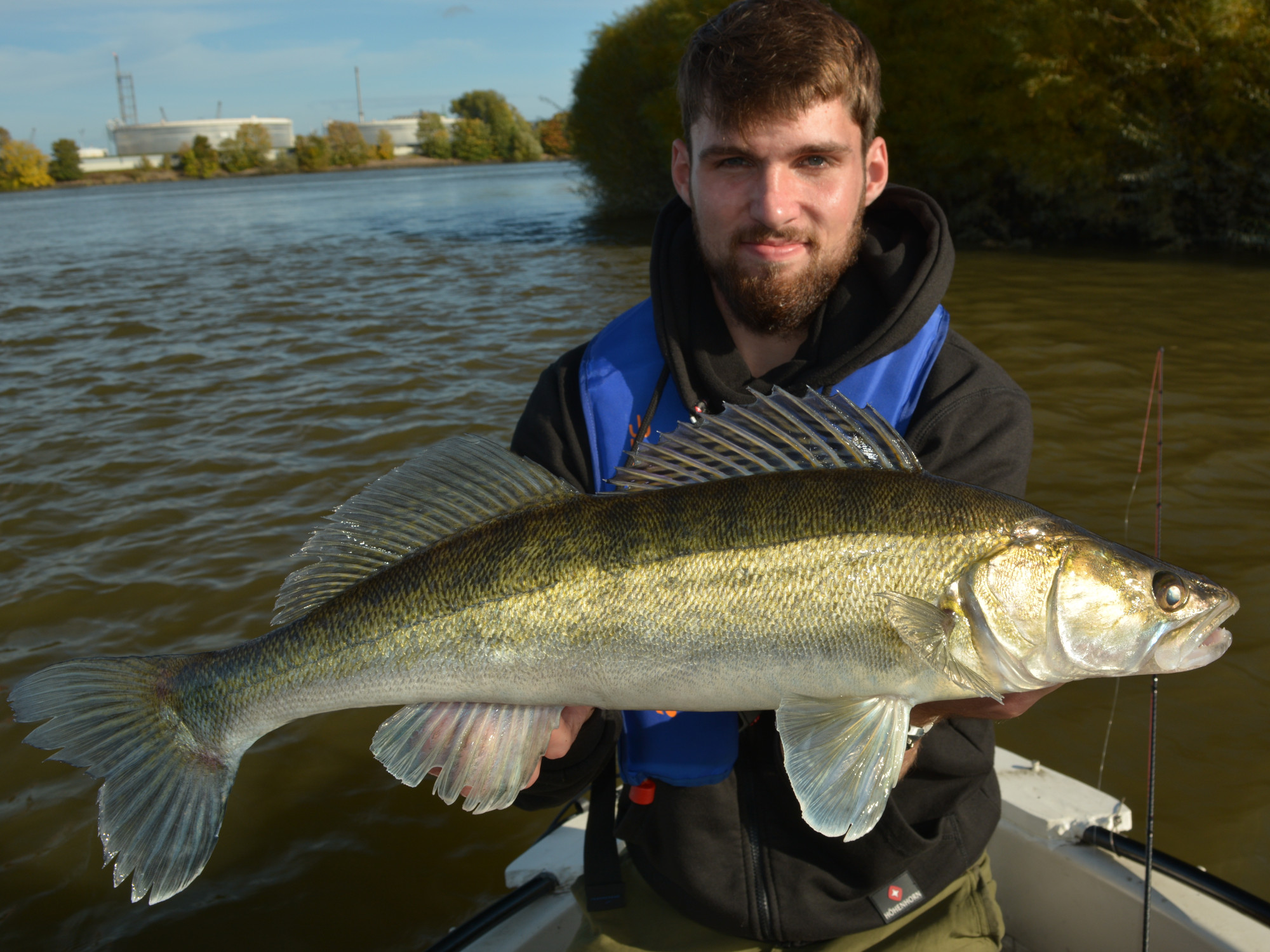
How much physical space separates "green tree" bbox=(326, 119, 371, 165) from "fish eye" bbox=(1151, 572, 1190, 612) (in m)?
150

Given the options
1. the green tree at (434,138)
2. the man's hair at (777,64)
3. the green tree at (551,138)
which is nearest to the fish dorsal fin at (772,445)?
the man's hair at (777,64)

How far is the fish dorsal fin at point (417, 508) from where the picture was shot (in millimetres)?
2254

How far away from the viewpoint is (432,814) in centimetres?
472

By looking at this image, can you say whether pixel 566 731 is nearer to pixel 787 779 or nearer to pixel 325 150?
pixel 787 779

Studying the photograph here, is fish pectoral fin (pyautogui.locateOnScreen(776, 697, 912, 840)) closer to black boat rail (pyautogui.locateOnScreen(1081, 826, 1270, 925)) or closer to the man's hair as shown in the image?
black boat rail (pyautogui.locateOnScreen(1081, 826, 1270, 925))

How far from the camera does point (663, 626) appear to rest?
2014 millimetres

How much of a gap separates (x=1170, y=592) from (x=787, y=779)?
115 centimetres

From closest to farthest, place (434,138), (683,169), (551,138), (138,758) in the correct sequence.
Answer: (138,758) → (683,169) → (551,138) → (434,138)

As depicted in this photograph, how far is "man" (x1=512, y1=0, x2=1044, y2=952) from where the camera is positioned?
2.50 m

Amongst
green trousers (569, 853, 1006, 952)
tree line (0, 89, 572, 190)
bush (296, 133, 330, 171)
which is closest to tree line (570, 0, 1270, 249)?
green trousers (569, 853, 1006, 952)

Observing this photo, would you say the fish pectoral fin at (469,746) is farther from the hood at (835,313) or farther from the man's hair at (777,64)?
the man's hair at (777,64)

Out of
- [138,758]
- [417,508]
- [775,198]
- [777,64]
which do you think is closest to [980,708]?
[417,508]

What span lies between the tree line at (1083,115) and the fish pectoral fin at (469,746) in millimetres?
19126

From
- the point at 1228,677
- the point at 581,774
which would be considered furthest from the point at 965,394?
the point at 1228,677
